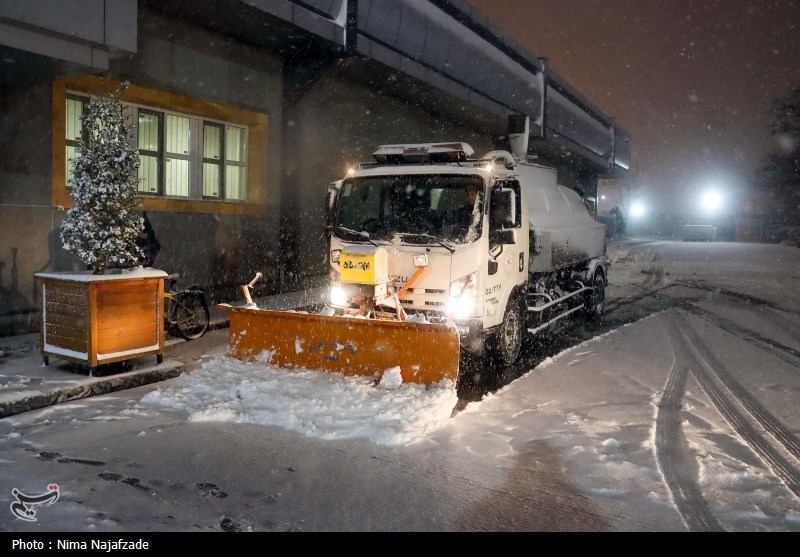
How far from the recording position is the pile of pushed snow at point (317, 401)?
5680 mm

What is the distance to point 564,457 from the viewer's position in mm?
5125

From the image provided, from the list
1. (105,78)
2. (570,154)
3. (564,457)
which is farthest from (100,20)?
(570,154)

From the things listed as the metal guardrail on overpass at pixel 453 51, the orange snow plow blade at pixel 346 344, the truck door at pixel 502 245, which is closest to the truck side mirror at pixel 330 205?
the orange snow plow blade at pixel 346 344

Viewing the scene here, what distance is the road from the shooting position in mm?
4027

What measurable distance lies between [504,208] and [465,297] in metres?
1.15

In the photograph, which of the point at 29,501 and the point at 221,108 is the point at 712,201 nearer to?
the point at 221,108

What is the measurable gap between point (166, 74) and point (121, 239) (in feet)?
16.1

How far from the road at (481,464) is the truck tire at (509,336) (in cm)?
45

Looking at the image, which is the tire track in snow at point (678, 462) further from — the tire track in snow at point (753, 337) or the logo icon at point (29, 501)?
the logo icon at point (29, 501)

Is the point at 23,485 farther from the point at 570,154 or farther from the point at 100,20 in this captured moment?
the point at 570,154

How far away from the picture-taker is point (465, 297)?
7648mm

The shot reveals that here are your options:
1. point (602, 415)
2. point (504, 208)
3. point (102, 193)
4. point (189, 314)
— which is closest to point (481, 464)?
point (602, 415)

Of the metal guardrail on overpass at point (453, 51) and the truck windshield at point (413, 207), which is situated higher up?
the metal guardrail on overpass at point (453, 51)

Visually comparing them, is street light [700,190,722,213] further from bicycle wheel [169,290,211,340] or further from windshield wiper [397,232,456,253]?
windshield wiper [397,232,456,253]
